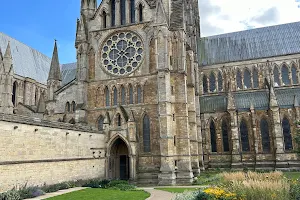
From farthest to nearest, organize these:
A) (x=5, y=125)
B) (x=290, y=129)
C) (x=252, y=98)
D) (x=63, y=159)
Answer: (x=252, y=98) → (x=290, y=129) → (x=63, y=159) → (x=5, y=125)

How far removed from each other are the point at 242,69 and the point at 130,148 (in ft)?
85.3

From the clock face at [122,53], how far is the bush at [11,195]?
61.0 feet

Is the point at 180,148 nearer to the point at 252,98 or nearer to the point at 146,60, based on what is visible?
the point at 146,60

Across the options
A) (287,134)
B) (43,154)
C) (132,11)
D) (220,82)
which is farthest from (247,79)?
(43,154)

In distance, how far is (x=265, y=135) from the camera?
3972 cm

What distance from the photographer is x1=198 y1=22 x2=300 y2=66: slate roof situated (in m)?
46.1

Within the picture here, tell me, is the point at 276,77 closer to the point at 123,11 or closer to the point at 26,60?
the point at 123,11

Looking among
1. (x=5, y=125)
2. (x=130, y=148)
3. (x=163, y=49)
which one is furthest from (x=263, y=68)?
(x=5, y=125)

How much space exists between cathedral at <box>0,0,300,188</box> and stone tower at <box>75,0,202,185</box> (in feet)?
0.37

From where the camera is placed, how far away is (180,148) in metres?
30.6

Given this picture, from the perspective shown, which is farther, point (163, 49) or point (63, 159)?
point (163, 49)

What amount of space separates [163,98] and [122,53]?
829 cm

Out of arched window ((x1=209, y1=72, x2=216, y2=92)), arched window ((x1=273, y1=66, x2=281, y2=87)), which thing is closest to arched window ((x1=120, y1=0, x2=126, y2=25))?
arched window ((x1=209, y1=72, x2=216, y2=92))

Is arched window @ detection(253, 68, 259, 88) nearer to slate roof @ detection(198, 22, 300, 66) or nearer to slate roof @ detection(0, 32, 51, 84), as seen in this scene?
slate roof @ detection(198, 22, 300, 66)
